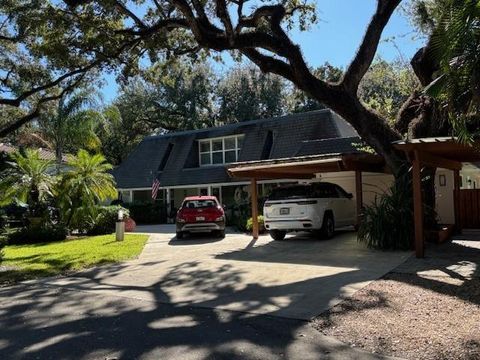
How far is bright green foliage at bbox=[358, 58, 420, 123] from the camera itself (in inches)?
734

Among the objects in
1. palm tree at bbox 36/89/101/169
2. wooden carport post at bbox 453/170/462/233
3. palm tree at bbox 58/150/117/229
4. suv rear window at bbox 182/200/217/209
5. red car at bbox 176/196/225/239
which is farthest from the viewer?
palm tree at bbox 36/89/101/169

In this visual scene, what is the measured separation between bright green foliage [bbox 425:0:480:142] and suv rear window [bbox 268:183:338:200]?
7299mm

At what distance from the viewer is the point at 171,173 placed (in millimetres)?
31578

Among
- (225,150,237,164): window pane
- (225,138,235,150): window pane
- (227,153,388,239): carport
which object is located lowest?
(227,153,388,239): carport

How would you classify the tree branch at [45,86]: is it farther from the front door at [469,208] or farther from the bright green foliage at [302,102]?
the bright green foliage at [302,102]

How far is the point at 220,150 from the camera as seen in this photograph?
3106cm

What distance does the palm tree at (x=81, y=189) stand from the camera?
843 inches

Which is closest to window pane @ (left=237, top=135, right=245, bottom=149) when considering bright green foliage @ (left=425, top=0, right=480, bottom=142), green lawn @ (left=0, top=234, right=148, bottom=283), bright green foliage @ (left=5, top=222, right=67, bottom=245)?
green lawn @ (left=0, top=234, right=148, bottom=283)

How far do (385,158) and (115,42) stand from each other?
29.6 ft

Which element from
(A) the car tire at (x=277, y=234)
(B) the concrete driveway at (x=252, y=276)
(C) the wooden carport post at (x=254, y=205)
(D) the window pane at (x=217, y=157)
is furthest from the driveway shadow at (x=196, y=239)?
(D) the window pane at (x=217, y=157)

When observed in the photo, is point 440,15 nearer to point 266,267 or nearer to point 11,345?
point 266,267

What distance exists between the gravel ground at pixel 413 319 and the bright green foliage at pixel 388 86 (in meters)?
9.47

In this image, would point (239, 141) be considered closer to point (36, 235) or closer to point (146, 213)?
point (146, 213)

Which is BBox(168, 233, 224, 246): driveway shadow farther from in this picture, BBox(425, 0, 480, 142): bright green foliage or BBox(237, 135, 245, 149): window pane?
BBox(237, 135, 245, 149): window pane
